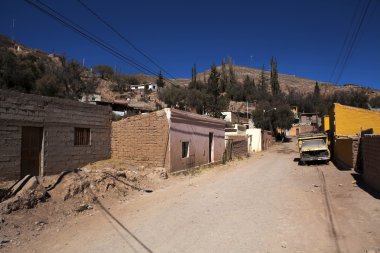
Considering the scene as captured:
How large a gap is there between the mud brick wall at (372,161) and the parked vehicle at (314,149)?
34.1 feet

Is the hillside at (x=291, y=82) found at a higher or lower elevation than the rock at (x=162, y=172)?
higher

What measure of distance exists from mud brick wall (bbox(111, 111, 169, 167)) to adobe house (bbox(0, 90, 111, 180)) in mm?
944

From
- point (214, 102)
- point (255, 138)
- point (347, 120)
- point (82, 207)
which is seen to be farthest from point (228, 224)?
point (214, 102)

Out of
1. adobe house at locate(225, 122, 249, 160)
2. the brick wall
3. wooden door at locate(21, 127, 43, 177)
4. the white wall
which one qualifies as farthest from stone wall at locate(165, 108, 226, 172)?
the white wall

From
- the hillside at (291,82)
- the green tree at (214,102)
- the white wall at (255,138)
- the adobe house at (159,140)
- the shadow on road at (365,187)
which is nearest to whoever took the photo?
the shadow on road at (365,187)

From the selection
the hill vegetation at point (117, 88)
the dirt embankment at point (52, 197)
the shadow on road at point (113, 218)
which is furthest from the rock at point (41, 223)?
the hill vegetation at point (117, 88)

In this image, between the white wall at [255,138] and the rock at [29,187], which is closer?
the rock at [29,187]

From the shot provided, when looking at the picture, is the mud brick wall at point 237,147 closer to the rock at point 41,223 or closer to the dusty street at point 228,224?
the dusty street at point 228,224

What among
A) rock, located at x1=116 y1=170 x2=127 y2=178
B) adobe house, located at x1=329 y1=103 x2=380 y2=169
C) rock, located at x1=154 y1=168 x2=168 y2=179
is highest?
adobe house, located at x1=329 y1=103 x2=380 y2=169

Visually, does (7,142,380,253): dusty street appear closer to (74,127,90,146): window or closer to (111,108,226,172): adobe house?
(111,108,226,172): adobe house

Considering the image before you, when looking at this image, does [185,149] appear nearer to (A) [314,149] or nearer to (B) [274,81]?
(A) [314,149]

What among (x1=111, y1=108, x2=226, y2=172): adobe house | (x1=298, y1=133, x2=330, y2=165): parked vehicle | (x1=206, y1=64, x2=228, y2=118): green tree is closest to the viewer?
(x1=111, y1=108, x2=226, y2=172): adobe house

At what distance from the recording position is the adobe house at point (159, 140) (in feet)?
58.5

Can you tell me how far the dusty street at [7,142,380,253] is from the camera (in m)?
6.43
